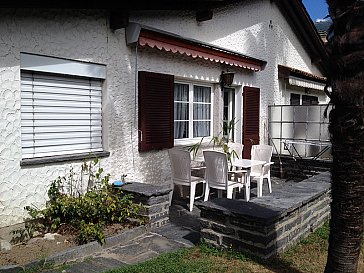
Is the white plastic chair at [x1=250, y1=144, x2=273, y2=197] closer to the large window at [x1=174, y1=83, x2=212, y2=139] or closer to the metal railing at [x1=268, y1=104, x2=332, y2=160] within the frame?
the large window at [x1=174, y1=83, x2=212, y2=139]

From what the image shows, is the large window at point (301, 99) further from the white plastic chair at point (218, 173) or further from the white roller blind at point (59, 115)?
the white roller blind at point (59, 115)

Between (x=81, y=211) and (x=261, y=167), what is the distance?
227 inches

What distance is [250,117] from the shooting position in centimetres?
1401

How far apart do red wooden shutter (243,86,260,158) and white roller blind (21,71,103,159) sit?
6.91 metres

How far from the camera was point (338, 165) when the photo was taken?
4.21 metres

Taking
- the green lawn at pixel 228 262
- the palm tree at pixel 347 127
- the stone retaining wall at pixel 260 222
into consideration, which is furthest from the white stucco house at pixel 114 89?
the green lawn at pixel 228 262

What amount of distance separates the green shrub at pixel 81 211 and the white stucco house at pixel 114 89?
257mm

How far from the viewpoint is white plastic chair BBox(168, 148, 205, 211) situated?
9016 mm

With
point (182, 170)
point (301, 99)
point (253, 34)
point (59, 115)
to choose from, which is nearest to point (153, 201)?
point (182, 170)

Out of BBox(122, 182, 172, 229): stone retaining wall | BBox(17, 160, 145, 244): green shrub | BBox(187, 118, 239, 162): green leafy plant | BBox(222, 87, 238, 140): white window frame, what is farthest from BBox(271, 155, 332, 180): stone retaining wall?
BBox(17, 160, 145, 244): green shrub

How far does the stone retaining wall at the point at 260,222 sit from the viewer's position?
5.85 m

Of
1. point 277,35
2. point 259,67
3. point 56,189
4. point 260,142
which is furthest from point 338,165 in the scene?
point 277,35

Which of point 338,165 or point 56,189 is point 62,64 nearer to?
point 56,189

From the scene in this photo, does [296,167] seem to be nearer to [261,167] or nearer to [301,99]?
[261,167]
